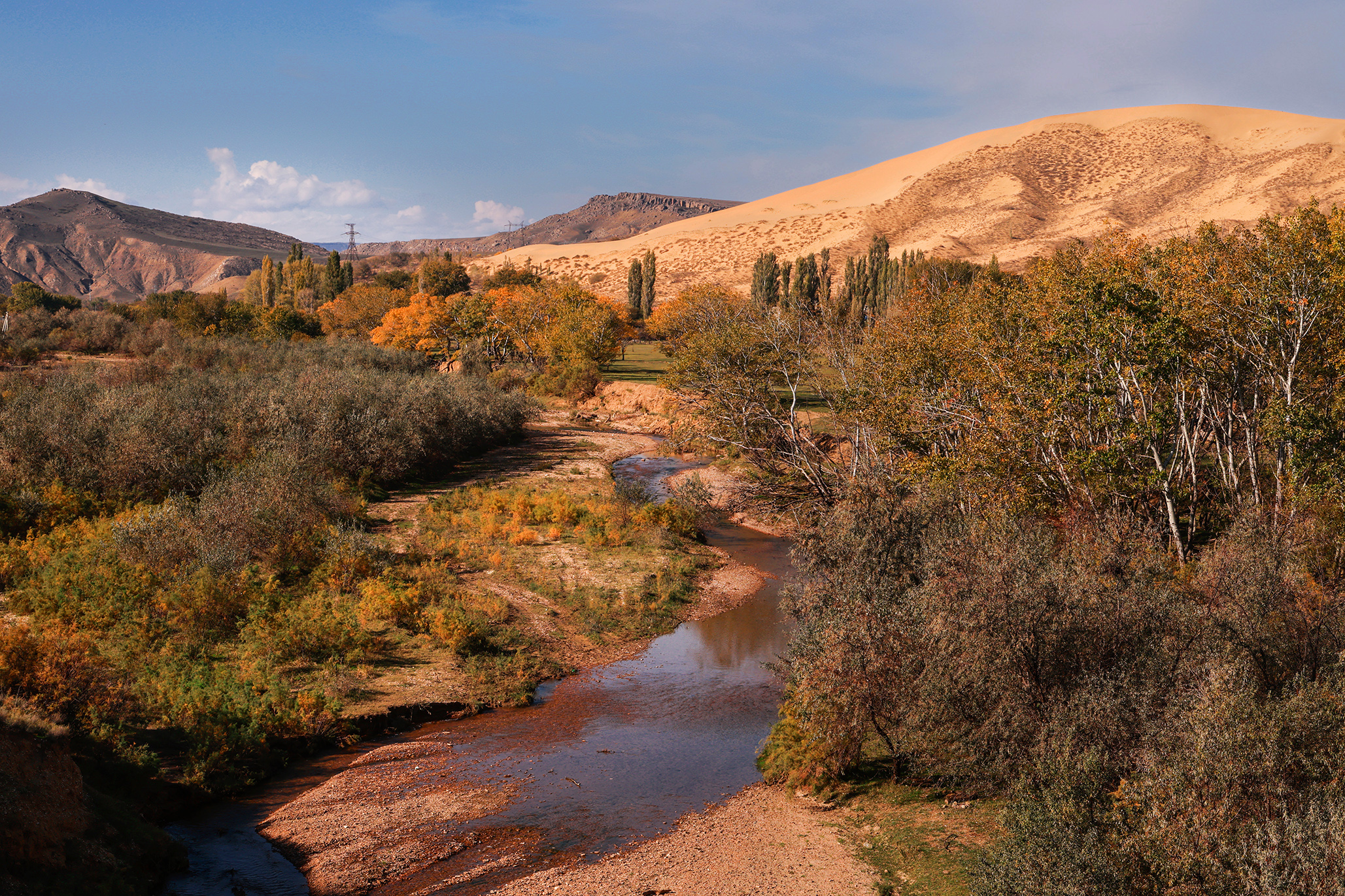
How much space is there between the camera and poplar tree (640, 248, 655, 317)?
323 feet

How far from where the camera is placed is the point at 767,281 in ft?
269

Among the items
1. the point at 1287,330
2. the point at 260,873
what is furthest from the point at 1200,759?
the point at 1287,330

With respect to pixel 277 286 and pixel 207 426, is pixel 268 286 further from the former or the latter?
pixel 207 426

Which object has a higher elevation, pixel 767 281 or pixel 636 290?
pixel 636 290

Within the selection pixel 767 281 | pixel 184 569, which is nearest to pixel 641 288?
pixel 767 281

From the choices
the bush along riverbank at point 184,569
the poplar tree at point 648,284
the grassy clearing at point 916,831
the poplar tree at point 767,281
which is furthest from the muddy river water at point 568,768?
the poplar tree at point 648,284

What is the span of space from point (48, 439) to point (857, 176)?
171 metres

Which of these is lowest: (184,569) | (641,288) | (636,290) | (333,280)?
(184,569)

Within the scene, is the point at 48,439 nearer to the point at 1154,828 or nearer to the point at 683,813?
the point at 683,813

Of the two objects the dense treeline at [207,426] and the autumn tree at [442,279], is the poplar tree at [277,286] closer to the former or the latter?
the autumn tree at [442,279]

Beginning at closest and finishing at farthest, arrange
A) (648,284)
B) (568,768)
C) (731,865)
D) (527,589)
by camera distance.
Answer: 1. (731,865)
2. (568,768)
3. (527,589)
4. (648,284)

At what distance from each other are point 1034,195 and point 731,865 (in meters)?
138

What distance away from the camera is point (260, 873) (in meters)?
12.1

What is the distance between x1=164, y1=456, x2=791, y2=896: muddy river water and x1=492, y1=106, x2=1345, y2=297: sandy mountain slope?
9336 cm
